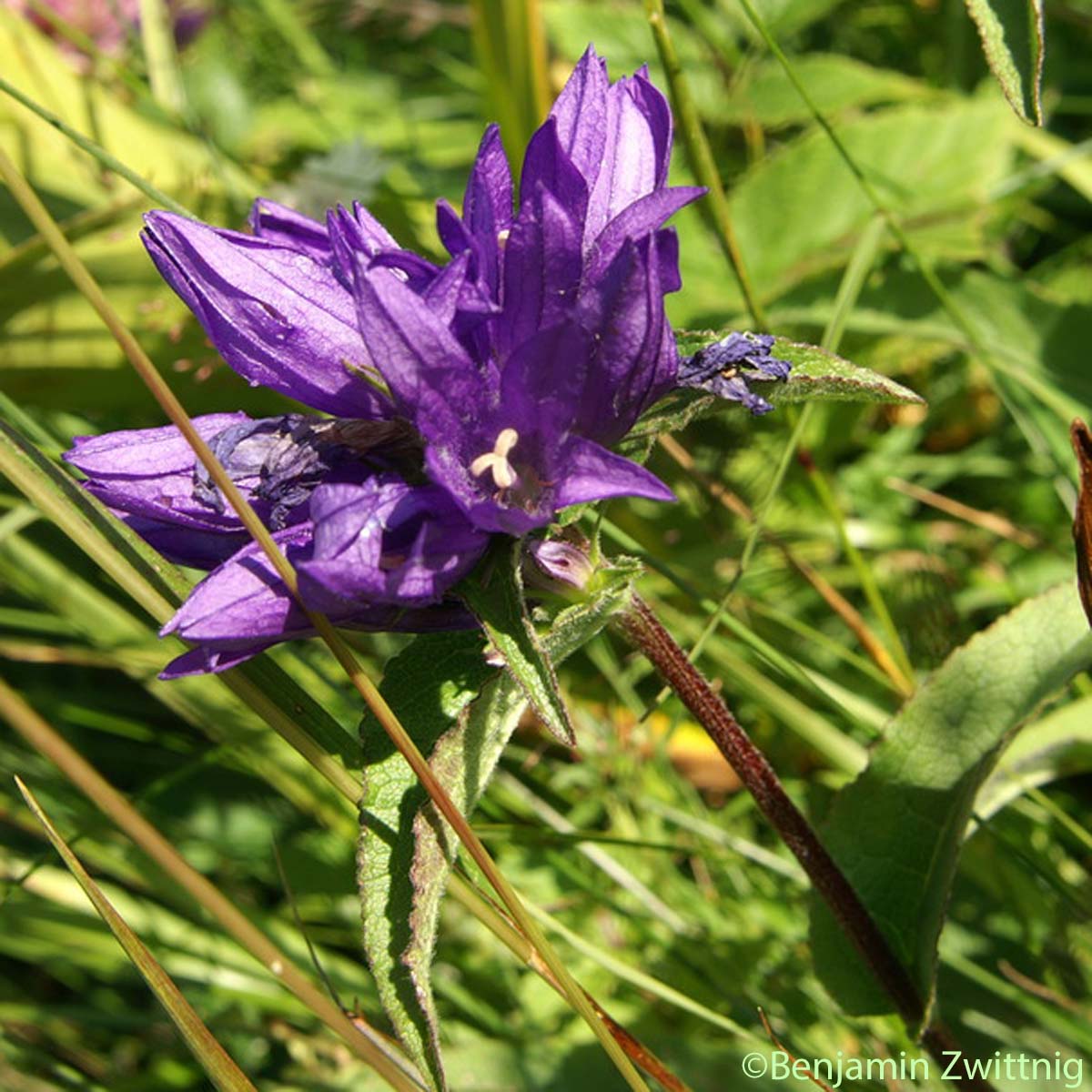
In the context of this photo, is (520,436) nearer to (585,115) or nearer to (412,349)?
(412,349)

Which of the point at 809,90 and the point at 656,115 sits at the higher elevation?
the point at 656,115

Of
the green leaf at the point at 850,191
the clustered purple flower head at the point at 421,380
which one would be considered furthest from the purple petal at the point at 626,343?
the green leaf at the point at 850,191

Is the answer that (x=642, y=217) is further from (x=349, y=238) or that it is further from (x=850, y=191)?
(x=850, y=191)

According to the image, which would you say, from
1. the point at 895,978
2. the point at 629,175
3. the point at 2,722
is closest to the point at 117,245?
the point at 2,722

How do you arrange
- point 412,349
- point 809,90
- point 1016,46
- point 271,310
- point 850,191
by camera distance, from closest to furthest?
1. point 412,349
2. point 271,310
3. point 1016,46
4. point 850,191
5. point 809,90

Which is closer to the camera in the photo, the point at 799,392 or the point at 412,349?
the point at 412,349

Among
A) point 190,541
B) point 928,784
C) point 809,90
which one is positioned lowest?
point 928,784

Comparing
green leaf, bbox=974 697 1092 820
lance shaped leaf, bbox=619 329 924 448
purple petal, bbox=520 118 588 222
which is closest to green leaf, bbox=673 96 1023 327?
green leaf, bbox=974 697 1092 820

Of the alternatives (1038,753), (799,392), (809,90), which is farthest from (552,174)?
(809,90)

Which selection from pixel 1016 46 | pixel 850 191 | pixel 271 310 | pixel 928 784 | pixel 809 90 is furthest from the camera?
pixel 809 90
